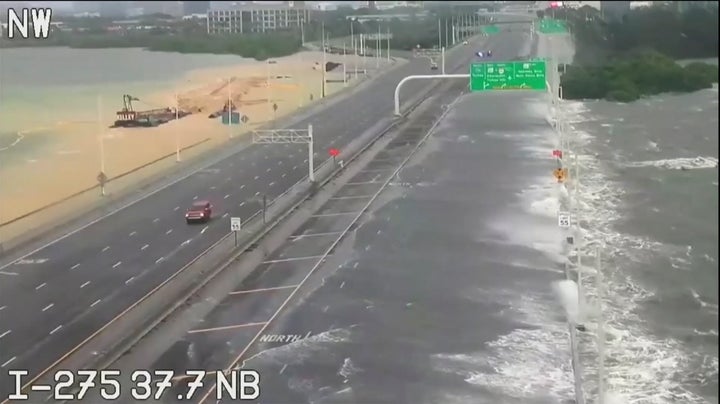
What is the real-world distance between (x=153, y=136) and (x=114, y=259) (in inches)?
187

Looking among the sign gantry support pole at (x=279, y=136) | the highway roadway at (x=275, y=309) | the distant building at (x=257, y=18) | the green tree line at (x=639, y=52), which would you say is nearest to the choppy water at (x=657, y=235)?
the green tree line at (x=639, y=52)

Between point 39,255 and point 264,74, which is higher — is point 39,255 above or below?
below

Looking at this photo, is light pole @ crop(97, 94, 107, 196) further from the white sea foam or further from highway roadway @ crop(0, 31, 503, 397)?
the white sea foam

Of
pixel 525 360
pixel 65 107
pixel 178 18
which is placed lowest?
pixel 525 360

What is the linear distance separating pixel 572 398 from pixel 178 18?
17.3 feet

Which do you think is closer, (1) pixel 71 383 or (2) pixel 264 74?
(1) pixel 71 383

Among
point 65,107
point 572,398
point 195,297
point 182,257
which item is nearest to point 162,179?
point 65,107

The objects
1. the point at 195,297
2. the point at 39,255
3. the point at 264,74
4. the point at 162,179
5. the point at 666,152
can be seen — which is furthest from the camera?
the point at 264,74

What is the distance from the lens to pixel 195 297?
562 centimetres

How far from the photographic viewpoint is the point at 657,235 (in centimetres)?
756

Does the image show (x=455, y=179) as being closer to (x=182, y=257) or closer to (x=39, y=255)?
(x=182, y=257)

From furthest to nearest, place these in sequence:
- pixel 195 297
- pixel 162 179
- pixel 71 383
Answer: pixel 162 179, pixel 195 297, pixel 71 383

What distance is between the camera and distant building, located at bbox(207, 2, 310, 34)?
9320 mm

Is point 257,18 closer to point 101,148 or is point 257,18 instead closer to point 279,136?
Result: point 279,136
